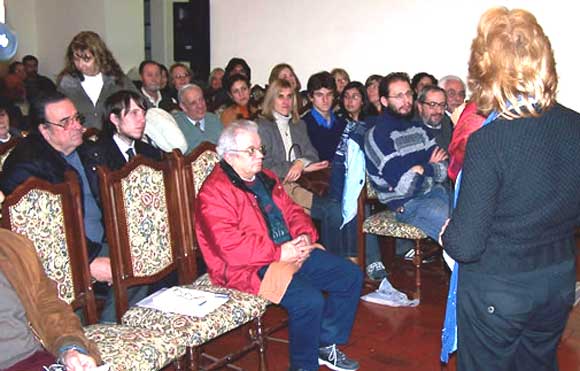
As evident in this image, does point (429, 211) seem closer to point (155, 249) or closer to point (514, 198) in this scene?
point (155, 249)

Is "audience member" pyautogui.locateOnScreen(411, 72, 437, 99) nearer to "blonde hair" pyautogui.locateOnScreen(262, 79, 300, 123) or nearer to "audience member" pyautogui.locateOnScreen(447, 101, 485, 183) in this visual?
"blonde hair" pyautogui.locateOnScreen(262, 79, 300, 123)

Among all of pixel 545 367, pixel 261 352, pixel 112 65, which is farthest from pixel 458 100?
pixel 545 367

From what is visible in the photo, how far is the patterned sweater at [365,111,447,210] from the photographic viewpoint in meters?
3.83

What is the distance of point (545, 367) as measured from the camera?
1.99 metres

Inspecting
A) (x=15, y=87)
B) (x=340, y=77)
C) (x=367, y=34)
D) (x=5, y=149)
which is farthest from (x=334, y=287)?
(x=15, y=87)

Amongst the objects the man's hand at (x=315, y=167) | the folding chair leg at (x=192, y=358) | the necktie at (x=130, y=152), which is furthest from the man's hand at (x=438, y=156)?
the folding chair leg at (x=192, y=358)

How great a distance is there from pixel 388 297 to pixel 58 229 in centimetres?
208

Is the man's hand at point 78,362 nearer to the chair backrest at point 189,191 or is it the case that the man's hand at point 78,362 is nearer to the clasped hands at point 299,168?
the chair backrest at point 189,191

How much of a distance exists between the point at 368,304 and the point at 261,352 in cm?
120

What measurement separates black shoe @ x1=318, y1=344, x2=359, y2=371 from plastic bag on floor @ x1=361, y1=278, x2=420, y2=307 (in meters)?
0.84

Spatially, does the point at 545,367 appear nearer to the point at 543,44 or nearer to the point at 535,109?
the point at 535,109

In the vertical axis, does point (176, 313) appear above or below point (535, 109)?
below

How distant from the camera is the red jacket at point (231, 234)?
285 cm

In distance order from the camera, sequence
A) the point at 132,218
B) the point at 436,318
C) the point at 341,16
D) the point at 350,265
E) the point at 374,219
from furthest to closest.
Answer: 1. the point at 341,16
2. the point at 374,219
3. the point at 436,318
4. the point at 350,265
5. the point at 132,218
